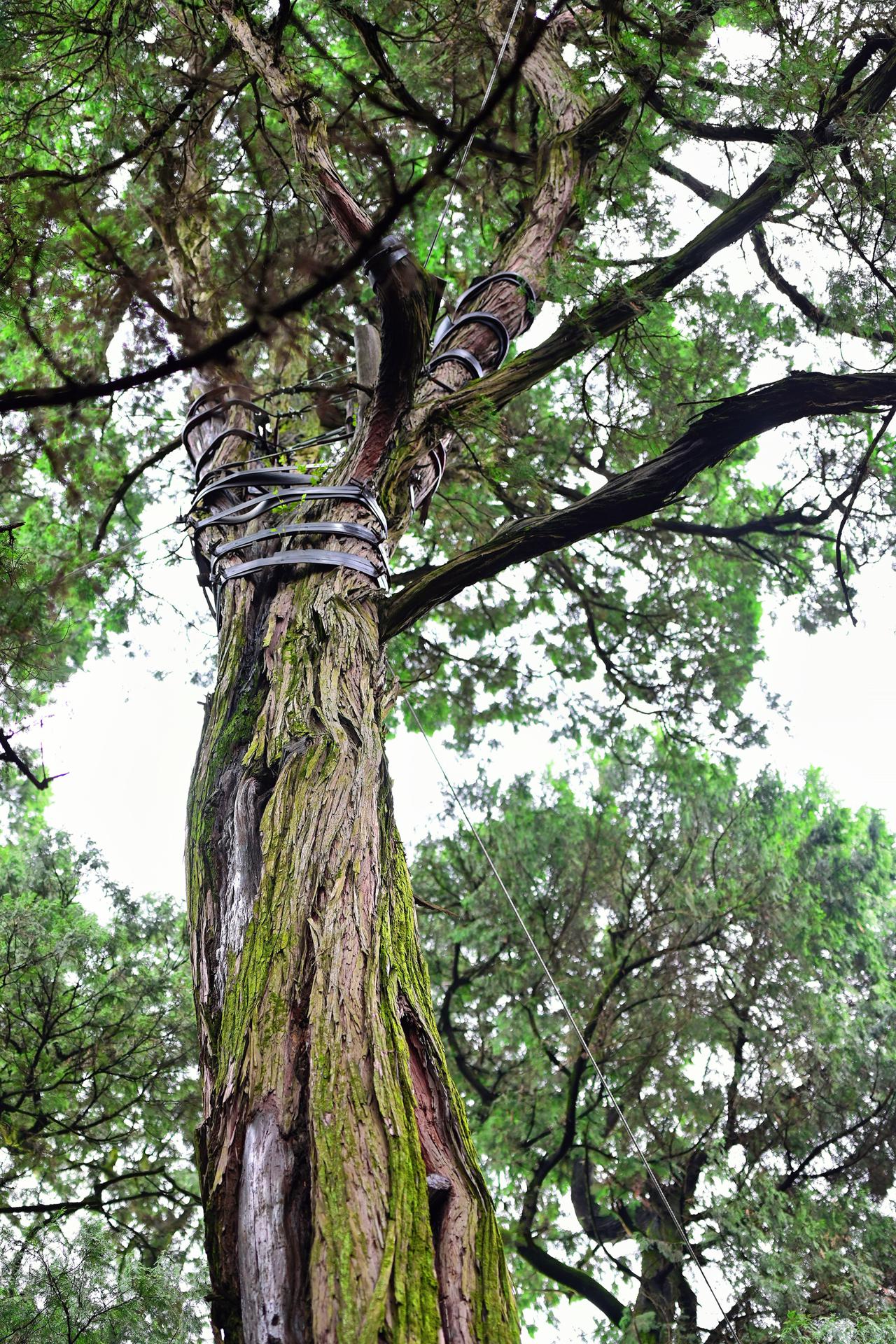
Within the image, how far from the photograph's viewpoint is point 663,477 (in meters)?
3.47

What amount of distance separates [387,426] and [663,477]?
978 millimetres

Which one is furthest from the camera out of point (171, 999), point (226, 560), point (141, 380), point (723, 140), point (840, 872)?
point (840, 872)

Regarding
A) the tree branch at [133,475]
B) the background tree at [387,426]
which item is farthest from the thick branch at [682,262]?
the tree branch at [133,475]

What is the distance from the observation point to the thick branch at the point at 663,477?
135 inches

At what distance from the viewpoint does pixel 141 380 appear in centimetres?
140

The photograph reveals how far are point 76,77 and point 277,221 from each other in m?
1.53

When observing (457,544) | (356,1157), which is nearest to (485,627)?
(457,544)

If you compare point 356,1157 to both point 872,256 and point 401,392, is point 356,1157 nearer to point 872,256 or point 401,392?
point 401,392

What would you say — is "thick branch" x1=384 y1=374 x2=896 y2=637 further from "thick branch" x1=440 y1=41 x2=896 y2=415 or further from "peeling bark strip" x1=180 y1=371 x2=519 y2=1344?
"peeling bark strip" x1=180 y1=371 x2=519 y2=1344

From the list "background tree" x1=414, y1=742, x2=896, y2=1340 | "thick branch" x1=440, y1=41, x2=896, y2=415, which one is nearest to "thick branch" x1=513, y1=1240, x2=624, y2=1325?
"background tree" x1=414, y1=742, x2=896, y2=1340

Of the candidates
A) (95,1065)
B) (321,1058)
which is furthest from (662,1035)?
(321,1058)

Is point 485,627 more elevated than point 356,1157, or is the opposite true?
point 485,627

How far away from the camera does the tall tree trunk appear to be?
5.06 feet

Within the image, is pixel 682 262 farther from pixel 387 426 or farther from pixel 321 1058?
pixel 321 1058
